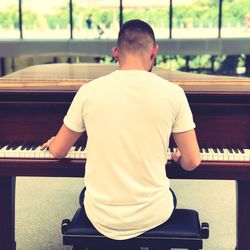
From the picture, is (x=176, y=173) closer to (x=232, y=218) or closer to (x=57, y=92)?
(x=57, y=92)

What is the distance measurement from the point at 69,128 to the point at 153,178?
1.20 ft

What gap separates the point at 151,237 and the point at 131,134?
0.40 metres

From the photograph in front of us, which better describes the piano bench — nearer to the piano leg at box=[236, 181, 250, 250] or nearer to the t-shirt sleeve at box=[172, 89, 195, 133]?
the t-shirt sleeve at box=[172, 89, 195, 133]

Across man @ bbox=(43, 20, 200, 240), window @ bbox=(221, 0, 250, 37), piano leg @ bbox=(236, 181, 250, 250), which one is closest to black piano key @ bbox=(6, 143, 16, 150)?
man @ bbox=(43, 20, 200, 240)

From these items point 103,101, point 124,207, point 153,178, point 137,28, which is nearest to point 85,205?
point 124,207

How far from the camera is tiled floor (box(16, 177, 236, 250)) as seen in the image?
3.25 metres

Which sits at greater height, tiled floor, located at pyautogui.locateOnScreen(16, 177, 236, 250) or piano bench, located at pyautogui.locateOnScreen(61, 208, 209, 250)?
piano bench, located at pyautogui.locateOnScreen(61, 208, 209, 250)

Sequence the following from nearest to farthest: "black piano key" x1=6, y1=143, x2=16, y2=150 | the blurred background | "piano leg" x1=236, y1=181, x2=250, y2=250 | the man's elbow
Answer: the man's elbow → "black piano key" x1=6, y1=143, x2=16, y2=150 → "piano leg" x1=236, y1=181, x2=250, y2=250 → the blurred background

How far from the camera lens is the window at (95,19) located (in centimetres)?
1176

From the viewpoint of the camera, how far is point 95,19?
38.7ft

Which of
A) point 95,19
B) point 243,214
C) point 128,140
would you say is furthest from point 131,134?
point 95,19

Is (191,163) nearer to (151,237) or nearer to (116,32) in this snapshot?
(151,237)

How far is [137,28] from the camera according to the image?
5.87 feet

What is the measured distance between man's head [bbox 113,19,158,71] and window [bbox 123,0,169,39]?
1017 cm
